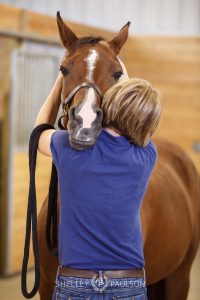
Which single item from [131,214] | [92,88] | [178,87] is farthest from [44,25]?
[131,214]

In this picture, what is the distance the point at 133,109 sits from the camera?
1095 millimetres

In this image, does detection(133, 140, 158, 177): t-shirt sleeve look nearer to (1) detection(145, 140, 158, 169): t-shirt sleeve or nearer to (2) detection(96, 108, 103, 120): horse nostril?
(1) detection(145, 140, 158, 169): t-shirt sleeve

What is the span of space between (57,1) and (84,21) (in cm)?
35

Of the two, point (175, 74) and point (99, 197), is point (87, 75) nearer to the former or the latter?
point (99, 197)

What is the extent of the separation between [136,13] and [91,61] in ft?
11.8

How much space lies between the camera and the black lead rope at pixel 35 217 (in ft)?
4.06

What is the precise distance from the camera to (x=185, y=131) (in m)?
4.36

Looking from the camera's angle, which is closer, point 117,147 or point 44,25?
point 117,147

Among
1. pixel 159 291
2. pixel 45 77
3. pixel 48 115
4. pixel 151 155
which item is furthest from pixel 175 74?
pixel 151 155

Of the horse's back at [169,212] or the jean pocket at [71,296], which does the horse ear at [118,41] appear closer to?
the horse's back at [169,212]

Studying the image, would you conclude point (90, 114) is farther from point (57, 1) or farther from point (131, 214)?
point (57, 1)

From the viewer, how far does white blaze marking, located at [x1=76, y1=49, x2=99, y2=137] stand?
3.65 feet

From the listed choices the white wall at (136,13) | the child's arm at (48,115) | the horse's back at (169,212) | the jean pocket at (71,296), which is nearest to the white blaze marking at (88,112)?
the child's arm at (48,115)

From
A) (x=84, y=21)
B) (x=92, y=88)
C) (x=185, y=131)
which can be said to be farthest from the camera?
(x=84, y=21)
